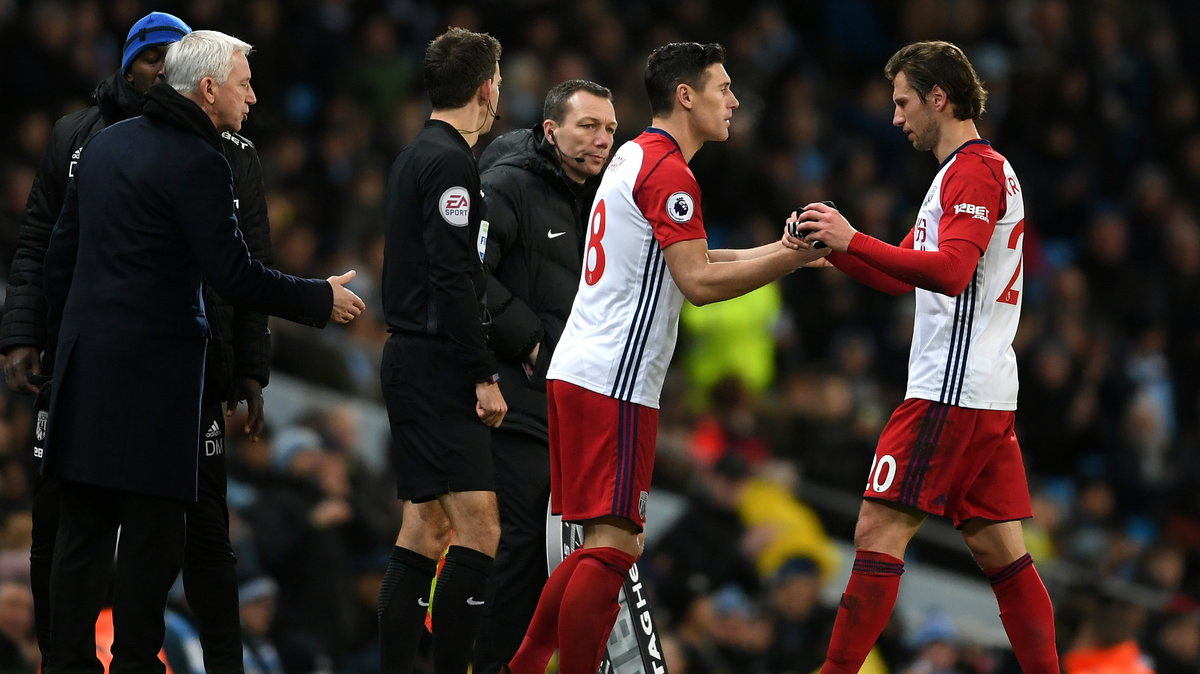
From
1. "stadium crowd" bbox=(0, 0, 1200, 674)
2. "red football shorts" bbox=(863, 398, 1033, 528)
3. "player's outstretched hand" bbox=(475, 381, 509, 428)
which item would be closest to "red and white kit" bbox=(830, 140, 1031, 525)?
"red football shorts" bbox=(863, 398, 1033, 528)

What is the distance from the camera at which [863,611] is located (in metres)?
5.62

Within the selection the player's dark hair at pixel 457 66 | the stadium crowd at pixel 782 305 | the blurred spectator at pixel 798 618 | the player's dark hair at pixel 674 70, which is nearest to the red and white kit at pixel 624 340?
the player's dark hair at pixel 674 70

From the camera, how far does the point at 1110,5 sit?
18.0 metres

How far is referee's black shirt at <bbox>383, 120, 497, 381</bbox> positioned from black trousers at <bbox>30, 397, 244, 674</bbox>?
817 millimetres

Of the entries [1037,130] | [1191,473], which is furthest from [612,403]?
[1037,130]

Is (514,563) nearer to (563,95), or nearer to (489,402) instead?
(489,402)

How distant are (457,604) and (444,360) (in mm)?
881

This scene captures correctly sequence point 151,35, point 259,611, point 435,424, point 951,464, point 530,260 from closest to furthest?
1. point 951,464
2. point 151,35
3. point 435,424
4. point 530,260
5. point 259,611

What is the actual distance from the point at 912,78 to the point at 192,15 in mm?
8351

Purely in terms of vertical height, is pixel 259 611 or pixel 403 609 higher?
pixel 403 609

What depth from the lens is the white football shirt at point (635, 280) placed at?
5.41 meters

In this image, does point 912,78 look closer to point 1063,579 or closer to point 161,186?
point 161,186

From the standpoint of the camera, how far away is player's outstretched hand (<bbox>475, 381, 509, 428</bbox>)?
5.80 m

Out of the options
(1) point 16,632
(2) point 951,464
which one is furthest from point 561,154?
(1) point 16,632
